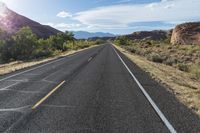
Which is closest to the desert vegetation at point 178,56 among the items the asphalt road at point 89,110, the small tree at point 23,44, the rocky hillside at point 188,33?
the asphalt road at point 89,110

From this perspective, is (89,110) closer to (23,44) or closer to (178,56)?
(23,44)

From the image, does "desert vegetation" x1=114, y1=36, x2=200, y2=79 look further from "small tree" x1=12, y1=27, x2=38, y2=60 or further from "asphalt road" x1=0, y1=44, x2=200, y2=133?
"small tree" x1=12, y1=27, x2=38, y2=60

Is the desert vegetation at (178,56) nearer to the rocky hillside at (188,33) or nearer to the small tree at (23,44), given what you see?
the small tree at (23,44)

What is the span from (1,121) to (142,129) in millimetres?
3435

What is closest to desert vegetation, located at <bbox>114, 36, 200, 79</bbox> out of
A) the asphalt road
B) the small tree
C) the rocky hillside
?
the asphalt road

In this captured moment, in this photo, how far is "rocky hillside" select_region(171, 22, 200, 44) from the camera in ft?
320

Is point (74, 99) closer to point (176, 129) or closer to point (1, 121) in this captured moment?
point (1, 121)

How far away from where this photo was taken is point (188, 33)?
10262 centimetres

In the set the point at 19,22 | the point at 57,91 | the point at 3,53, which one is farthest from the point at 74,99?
the point at 19,22

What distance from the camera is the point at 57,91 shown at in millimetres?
11367

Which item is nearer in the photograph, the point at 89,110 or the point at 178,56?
the point at 89,110

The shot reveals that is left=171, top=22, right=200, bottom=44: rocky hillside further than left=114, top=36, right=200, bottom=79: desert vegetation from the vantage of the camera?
Yes

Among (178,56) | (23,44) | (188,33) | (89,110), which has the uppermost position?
(188,33)

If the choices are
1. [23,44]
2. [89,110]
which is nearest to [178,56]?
[23,44]
